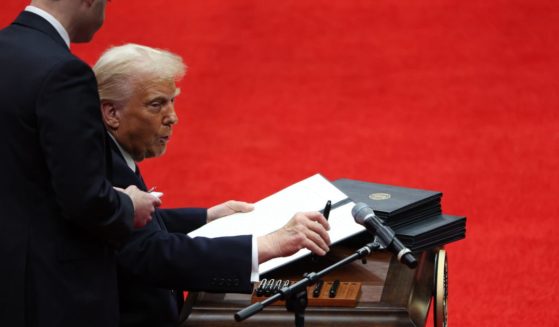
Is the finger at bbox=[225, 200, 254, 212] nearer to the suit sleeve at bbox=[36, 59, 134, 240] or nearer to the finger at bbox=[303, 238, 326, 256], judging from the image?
the finger at bbox=[303, 238, 326, 256]

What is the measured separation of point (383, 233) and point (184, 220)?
0.72 meters

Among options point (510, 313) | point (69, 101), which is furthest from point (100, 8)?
point (510, 313)

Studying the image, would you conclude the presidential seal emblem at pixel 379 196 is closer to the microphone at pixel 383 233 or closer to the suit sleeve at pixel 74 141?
the microphone at pixel 383 233

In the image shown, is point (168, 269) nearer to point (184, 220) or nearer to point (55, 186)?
point (55, 186)

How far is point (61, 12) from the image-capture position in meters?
1.65

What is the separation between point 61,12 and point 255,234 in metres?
0.60

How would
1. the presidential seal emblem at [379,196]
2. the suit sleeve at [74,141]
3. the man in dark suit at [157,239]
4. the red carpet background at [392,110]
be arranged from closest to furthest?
1. the suit sleeve at [74,141]
2. the man in dark suit at [157,239]
3. the presidential seal emblem at [379,196]
4. the red carpet background at [392,110]

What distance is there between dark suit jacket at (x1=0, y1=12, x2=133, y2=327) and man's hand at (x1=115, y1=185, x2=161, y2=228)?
3 centimetres

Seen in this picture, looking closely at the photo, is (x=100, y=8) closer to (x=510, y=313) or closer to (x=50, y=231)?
(x=50, y=231)

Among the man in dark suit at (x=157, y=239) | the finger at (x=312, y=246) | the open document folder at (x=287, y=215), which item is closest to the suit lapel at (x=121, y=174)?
the man in dark suit at (x=157, y=239)

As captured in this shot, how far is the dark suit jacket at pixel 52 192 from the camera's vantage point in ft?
5.07

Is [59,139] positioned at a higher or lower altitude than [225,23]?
lower

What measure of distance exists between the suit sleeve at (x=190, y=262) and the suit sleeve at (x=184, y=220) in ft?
1.33

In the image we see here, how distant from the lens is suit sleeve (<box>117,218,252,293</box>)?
1755 mm
